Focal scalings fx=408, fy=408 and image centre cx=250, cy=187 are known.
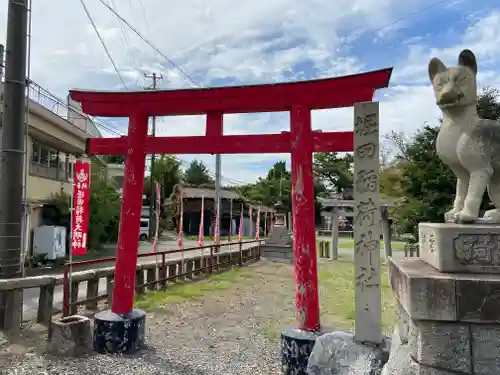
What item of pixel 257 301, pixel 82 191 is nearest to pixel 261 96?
pixel 82 191

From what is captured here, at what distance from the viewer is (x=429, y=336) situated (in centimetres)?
296

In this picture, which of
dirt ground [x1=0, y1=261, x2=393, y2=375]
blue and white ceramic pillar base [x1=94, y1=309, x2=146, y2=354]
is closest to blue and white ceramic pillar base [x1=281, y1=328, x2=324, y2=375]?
dirt ground [x1=0, y1=261, x2=393, y2=375]

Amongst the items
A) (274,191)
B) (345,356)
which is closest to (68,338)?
(345,356)

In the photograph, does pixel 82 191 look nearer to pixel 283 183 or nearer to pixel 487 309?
pixel 487 309

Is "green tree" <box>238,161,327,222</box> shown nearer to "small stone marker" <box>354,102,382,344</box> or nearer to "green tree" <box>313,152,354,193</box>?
"green tree" <box>313,152,354,193</box>

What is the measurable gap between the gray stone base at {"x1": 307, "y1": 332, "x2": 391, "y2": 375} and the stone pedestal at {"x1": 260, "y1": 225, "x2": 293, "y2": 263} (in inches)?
635

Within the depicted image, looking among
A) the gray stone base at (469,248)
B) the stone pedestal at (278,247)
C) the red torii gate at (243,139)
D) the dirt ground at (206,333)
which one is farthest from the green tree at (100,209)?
the gray stone base at (469,248)

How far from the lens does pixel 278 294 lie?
10852 mm

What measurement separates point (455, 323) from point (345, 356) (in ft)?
4.08

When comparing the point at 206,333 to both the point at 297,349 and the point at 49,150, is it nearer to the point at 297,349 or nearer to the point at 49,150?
the point at 297,349

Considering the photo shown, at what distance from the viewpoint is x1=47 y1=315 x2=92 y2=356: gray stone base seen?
5453 millimetres

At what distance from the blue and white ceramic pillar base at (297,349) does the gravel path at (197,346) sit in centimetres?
70

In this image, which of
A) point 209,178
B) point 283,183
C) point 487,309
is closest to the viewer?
point 487,309

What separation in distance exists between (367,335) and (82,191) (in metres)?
5.92
